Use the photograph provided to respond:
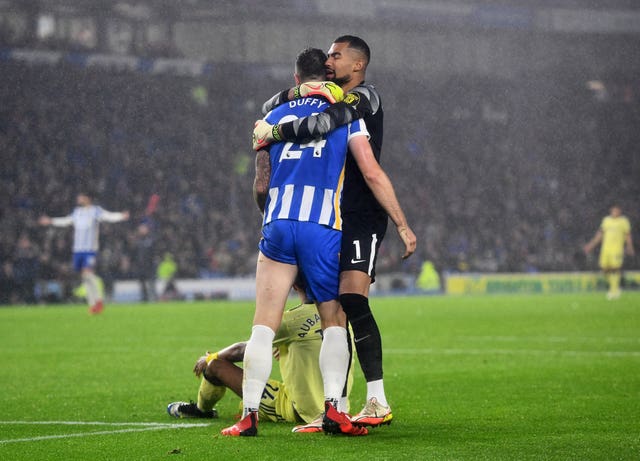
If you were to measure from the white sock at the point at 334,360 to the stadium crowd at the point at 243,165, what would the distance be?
882 inches

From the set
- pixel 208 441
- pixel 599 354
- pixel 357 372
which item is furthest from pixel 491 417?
pixel 599 354

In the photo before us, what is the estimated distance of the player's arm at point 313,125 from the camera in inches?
236

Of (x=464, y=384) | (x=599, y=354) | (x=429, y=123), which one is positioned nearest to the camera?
(x=464, y=384)

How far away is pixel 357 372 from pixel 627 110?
38.8 meters

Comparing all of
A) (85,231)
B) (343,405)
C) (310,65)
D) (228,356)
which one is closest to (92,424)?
(228,356)

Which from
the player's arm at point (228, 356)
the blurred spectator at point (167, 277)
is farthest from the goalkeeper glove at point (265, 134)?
the blurred spectator at point (167, 277)

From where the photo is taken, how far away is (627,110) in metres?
46.6

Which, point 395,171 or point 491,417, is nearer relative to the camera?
point 491,417

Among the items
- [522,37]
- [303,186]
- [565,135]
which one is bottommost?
[303,186]

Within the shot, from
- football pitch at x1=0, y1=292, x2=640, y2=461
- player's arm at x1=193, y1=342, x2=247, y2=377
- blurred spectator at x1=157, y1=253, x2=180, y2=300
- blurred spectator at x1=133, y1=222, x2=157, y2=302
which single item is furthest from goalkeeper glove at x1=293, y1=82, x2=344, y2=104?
blurred spectator at x1=157, y1=253, x2=180, y2=300

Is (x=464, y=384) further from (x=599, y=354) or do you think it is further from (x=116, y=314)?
(x=116, y=314)

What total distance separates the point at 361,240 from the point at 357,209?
24 cm

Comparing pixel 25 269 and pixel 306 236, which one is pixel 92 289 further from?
pixel 306 236

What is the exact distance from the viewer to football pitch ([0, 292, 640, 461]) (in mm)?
5562
